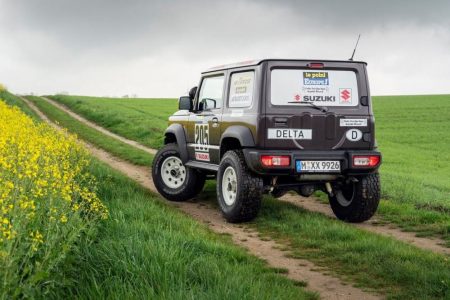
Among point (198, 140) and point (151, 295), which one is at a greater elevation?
point (198, 140)

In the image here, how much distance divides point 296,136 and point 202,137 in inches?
85.8

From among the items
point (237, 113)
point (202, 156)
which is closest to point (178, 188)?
point (202, 156)

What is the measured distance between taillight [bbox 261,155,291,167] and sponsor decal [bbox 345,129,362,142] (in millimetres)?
1000

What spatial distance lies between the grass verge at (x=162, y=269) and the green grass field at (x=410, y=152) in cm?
351

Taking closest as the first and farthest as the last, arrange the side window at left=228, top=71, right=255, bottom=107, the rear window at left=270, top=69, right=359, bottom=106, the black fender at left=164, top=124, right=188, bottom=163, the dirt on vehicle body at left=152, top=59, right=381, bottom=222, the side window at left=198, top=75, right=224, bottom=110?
the dirt on vehicle body at left=152, top=59, right=381, bottom=222
the rear window at left=270, top=69, right=359, bottom=106
the side window at left=228, top=71, right=255, bottom=107
the side window at left=198, top=75, right=224, bottom=110
the black fender at left=164, top=124, right=188, bottom=163

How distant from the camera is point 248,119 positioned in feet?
26.9

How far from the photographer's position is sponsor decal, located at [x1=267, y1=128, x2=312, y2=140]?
7992mm

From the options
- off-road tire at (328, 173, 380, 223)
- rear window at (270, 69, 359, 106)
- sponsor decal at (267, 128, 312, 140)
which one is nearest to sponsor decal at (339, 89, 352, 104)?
rear window at (270, 69, 359, 106)

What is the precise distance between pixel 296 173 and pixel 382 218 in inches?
77.3

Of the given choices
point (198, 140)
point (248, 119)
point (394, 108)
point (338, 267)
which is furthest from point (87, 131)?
point (394, 108)

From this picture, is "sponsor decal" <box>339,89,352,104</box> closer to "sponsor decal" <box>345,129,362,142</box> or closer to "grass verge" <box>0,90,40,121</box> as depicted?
"sponsor decal" <box>345,129,362,142</box>

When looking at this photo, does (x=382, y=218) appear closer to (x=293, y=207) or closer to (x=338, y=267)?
(x=293, y=207)

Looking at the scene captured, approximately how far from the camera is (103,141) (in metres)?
21.0

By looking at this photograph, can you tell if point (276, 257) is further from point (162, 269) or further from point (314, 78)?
point (314, 78)
